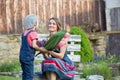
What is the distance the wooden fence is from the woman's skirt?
24.3ft

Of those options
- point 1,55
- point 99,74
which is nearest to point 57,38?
point 99,74

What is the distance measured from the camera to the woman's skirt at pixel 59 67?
18.6 feet

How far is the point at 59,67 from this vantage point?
5.71m

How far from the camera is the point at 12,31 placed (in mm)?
13141

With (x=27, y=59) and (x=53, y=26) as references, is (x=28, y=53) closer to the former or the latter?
(x=27, y=59)

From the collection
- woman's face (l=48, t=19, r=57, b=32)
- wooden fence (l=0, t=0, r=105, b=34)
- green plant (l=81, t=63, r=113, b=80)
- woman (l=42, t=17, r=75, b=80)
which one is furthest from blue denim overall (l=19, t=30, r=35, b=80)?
wooden fence (l=0, t=0, r=105, b=34)

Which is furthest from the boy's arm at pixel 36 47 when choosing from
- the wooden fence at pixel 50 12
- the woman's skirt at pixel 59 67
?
the wooden fence at pixel 50 12

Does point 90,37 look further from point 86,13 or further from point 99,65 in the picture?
point 99,65

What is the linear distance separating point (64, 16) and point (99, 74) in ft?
14.4

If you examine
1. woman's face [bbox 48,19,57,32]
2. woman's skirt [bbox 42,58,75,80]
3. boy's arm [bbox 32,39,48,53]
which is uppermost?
woman's face [bbox 48,19,57,32]

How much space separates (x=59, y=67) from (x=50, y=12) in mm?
8314

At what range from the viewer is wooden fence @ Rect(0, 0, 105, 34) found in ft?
42.8

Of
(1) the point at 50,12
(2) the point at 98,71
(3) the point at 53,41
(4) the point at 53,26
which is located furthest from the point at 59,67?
(1) the point at 50,12

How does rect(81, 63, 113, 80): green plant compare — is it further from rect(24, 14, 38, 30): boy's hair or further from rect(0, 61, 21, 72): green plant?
rect(24, 14, 38, 30): boy's hair
